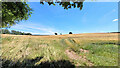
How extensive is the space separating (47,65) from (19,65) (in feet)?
6.22

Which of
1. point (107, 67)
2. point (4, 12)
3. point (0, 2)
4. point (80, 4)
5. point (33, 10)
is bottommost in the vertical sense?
point (107, 67)

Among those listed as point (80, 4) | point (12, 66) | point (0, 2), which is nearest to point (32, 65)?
point (12, 66)

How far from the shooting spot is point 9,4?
4.54 meters

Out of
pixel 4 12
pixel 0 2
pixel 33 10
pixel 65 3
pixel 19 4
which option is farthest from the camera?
pixel 33 10

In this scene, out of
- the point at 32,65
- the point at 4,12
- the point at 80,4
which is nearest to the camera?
the point at 80,4

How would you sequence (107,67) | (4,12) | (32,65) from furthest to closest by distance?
(4,12) → (32,65) → (107,67)

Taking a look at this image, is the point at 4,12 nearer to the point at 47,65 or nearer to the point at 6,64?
the point at 6,64

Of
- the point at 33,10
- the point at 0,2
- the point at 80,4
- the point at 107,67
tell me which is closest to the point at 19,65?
the point at 0,2

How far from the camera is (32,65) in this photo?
3688 millimetres

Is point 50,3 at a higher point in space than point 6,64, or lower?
higher

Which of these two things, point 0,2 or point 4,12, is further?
point 4,12

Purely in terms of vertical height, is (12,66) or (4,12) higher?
(4,12)

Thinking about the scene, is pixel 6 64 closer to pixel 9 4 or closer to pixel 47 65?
pixel 47 65

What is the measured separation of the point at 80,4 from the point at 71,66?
12.2 ft
